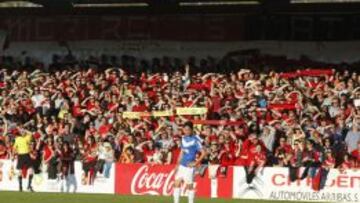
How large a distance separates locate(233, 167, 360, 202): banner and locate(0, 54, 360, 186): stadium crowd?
13.3 inches

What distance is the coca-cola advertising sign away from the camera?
90.9ft

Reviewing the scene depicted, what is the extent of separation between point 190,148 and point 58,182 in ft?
Answer: 29.1

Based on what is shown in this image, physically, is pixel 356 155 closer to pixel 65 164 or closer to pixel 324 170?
pixel 324 170

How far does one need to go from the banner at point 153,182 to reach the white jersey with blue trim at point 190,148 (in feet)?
20.4

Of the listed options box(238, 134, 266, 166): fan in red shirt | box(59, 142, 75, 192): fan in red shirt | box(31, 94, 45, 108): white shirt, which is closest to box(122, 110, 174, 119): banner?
box(59, 142, 75, 192): fan in red shirt

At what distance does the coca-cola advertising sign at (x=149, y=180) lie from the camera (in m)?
27.7

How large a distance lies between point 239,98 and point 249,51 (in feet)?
18.1

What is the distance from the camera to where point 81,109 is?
32812mm

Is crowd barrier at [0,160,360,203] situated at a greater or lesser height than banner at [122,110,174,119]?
lesser

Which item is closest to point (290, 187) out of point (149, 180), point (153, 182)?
point (153, 182)

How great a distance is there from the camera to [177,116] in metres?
31.5

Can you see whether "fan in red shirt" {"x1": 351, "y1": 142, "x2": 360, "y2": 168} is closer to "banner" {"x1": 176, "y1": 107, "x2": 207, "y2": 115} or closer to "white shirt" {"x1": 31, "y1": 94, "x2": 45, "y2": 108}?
"banner" {"x1": 176, "y1": 107, "x2": 207, "y2": 115}

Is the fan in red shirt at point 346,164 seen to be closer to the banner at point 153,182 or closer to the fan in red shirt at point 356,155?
the fan in red shirt at point 356,155

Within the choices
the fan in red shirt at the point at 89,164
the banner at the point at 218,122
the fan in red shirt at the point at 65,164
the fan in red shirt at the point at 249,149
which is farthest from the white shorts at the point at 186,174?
the banner at the point at 218,122
